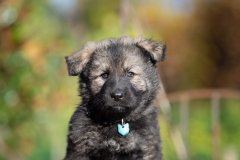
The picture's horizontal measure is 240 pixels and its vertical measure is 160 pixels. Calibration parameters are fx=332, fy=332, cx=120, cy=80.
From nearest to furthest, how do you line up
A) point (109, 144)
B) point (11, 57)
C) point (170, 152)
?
1. point (109, 144)
2. point (11, 57)
3. point (170, 152)

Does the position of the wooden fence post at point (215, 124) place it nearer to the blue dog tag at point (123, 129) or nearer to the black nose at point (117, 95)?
the blue dog tag at point (123, 129)

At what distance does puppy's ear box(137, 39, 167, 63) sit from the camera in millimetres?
3990

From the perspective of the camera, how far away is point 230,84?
10.1 meters

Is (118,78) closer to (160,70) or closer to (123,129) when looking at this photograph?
(123,129)

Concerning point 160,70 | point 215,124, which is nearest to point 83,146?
point 215,124

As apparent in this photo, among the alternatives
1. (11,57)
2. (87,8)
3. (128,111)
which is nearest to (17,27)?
(11,57)

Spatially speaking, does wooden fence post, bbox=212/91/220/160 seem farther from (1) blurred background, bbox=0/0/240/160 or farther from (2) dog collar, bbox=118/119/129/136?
(2) dog collar, bbox=118/119/129/136

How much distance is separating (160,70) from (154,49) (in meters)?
4.65

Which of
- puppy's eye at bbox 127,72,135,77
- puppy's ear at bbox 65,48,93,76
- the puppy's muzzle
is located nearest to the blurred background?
puppy's ear at bbox 65,48,93,76

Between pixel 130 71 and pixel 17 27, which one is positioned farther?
pixel 17 27

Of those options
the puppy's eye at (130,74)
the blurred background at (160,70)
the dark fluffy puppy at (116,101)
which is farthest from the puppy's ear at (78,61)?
the blurred background at (160,70)

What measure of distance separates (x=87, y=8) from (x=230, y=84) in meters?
11.1

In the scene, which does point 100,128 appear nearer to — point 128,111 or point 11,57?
point 128,111

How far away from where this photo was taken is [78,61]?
4094 millimetres
